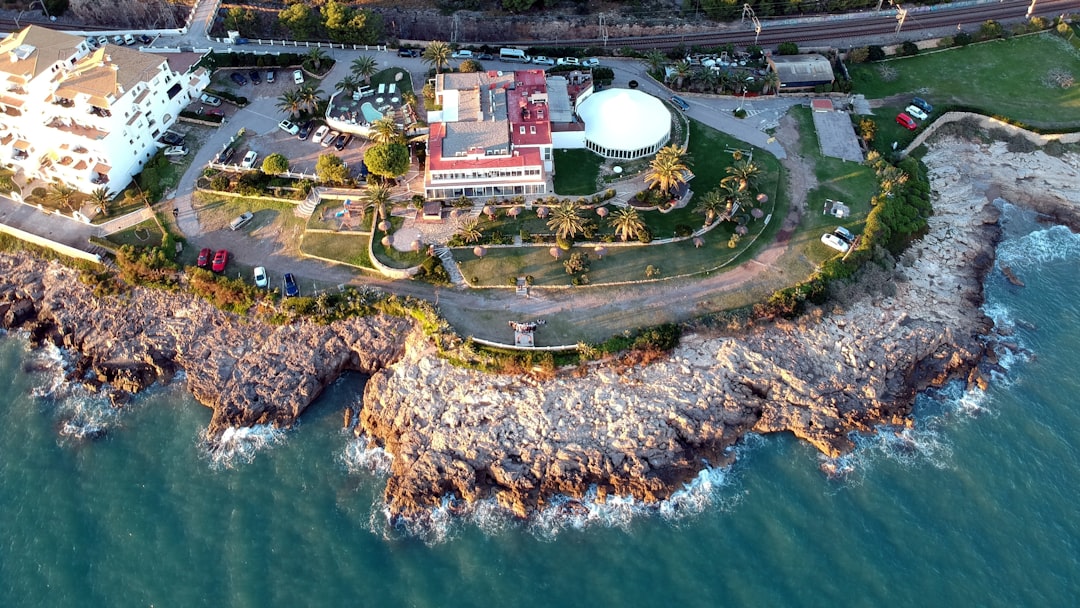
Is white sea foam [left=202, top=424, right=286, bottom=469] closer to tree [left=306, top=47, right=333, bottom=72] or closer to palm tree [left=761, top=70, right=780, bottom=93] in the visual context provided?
tree [left=306, top=47, right=333, bottom=72]

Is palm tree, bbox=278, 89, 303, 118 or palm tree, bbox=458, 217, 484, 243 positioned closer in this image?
palm tree, bbox=458, 217, 484, 243

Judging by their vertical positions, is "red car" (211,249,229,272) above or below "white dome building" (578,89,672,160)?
below

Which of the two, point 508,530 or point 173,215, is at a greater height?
point 173,215

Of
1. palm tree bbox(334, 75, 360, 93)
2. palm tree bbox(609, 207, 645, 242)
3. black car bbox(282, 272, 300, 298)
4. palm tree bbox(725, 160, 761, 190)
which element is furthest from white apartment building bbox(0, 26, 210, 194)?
palm tree bbox(725, 160, 761, 190)

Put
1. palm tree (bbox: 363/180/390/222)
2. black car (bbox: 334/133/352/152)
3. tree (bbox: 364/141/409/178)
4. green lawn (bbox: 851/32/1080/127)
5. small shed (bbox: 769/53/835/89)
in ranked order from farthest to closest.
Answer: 1. green lawn (bbox: 851/32/1080/127)
2. small shed (bbox: 769/53/835/89)
3. black car (bbox: 334/133/352/152)
4. tree (bbox: 364/141/409/178)
5. palm tree (bbox: 363/180/390/222)

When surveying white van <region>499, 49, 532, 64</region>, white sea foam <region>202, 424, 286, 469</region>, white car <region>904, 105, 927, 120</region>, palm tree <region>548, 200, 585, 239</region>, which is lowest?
white sea foam <region>202, 424, 286, 469</region>

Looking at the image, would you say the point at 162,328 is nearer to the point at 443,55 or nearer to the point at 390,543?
the point at 390,543

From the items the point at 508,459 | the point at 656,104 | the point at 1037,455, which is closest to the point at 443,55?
the point at 656,104

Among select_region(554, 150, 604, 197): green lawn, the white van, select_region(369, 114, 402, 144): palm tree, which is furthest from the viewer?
the white van
